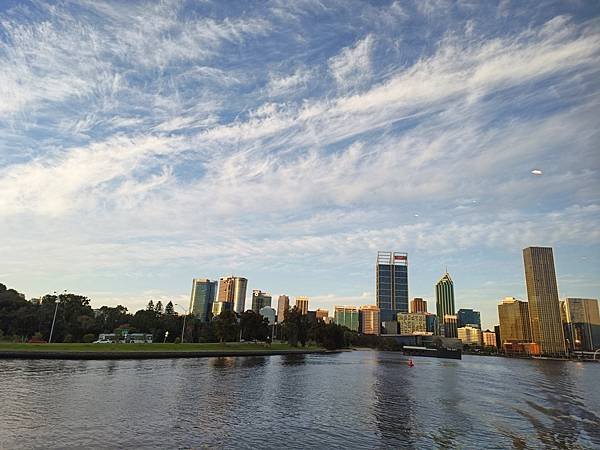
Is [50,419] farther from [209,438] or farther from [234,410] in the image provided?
[234,410]

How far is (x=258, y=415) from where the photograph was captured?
38562mm

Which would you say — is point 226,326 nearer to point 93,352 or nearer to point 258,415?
point 93,352

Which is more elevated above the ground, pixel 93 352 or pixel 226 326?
pixel 226 326

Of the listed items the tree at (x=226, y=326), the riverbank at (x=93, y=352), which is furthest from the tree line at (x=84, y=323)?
the riverbank at (x=93, y=352)

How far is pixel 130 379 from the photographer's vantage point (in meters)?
58.5

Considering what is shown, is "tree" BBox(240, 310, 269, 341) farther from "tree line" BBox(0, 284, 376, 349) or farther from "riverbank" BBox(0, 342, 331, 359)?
"riverbank" BBox(0, 342, 331, 359)

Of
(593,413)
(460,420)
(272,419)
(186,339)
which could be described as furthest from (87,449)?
(186,339)

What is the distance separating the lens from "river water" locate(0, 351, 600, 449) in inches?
1160

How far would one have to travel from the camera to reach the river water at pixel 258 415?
29463 millimetres

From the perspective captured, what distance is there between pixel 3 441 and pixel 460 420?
3828 cm

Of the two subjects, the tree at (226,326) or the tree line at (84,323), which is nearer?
the tree line at (84,323)

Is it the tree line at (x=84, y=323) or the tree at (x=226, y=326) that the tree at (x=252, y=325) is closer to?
the tree line at (x=84, y=323)

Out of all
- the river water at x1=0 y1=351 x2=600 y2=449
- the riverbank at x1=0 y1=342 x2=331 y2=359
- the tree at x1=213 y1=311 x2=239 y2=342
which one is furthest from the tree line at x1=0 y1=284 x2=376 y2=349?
the river water at x1=0 y1=351 x2=600 y2=449

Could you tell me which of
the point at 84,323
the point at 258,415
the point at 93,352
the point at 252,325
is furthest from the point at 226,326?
the point at 258,415
